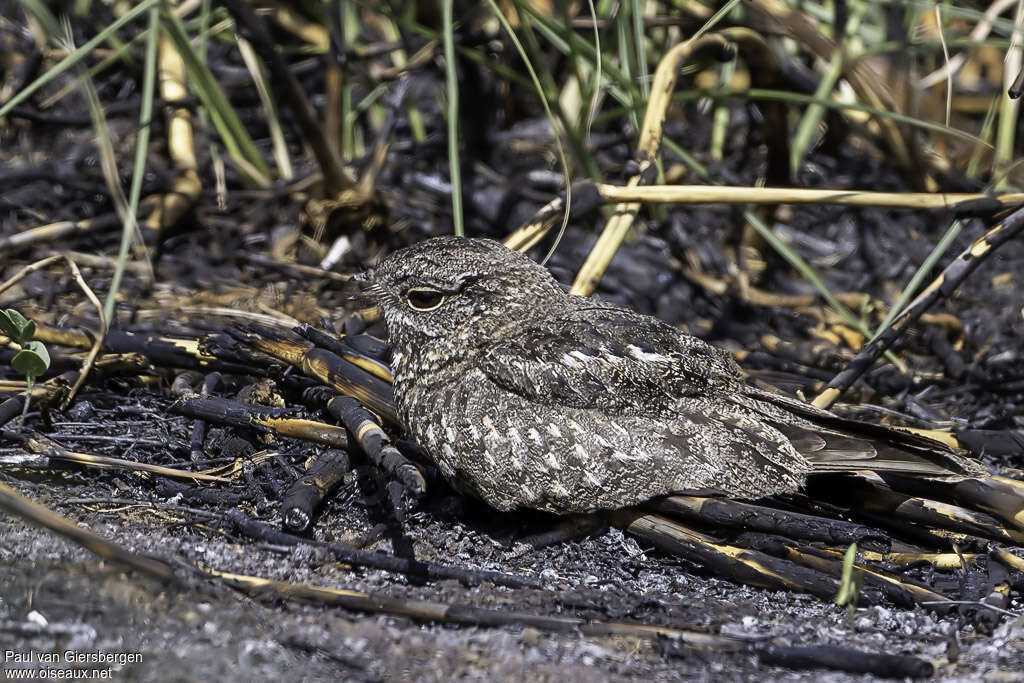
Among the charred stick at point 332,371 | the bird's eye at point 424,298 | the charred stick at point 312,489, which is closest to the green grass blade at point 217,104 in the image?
the charred stick at point 332,371

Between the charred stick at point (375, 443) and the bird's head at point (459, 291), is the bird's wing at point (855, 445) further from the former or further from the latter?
the charred stick at point (375, 443)

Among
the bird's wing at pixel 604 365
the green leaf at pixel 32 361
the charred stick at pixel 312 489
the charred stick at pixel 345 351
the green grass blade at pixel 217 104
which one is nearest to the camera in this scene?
the charred stick at pixel 312 489

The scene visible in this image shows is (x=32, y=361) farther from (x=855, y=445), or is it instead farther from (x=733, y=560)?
(x=855, y=445)

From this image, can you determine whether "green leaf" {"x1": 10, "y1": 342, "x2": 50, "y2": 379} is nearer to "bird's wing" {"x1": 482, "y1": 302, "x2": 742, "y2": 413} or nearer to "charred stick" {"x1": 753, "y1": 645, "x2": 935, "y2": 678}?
"bird's wing" {"x1": 482, "y1": 302, "x2": 742, "y2": 413}

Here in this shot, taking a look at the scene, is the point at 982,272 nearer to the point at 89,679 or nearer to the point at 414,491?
the point at 414,491

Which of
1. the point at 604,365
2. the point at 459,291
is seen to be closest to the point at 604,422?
the point at 604,365

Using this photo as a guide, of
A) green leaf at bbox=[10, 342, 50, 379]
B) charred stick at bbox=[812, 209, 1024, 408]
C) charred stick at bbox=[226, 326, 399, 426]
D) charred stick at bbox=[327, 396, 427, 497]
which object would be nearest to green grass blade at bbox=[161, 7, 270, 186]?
charred stick at bbox=[226, 326, 399, 426]

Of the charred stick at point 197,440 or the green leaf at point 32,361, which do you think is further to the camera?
the charred stick at point 197,440
